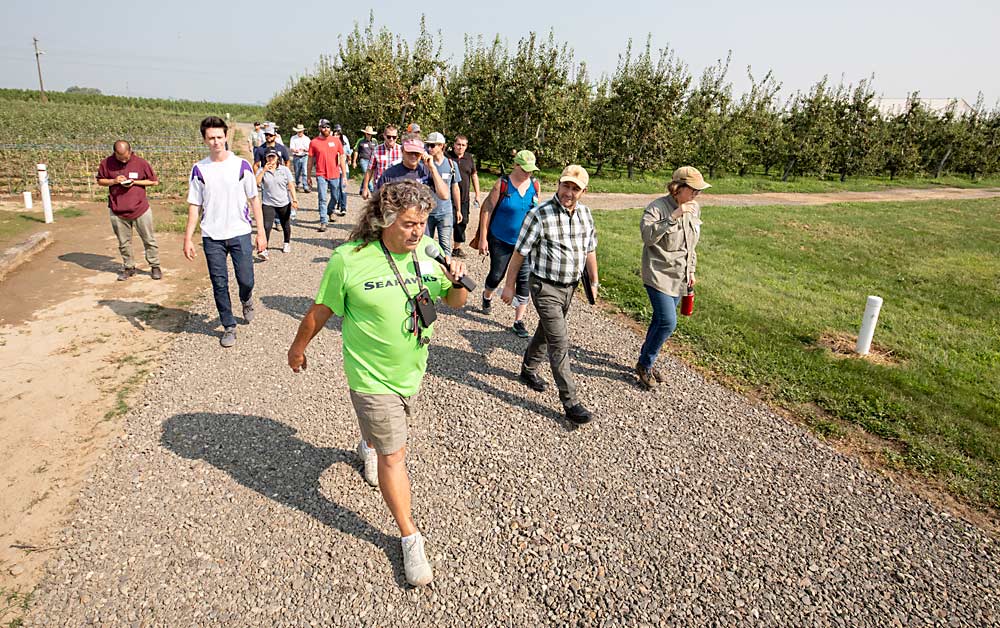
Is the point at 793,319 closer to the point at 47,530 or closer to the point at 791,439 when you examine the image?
the point at 791,439

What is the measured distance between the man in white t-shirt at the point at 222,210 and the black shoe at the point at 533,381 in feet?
9.96

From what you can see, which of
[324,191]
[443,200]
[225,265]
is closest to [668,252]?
[443,200]

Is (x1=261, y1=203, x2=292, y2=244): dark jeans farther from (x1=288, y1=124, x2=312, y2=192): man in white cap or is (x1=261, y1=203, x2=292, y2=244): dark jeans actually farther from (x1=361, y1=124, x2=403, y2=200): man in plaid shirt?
(x1=288, y1=124, x2=312, y2=192): man in white cap

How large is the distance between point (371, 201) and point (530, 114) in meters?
18.8

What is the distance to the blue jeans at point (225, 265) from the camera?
5.63 metres

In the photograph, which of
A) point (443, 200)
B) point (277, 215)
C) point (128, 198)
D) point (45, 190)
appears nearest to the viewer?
point (443, 200)

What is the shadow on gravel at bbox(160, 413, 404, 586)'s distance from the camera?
11.2ft

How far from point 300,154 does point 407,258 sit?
14368 millimetres

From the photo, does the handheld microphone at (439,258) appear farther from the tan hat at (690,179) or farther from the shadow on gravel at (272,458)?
the tan hat at (690,179)

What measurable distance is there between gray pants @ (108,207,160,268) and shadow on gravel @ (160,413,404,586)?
4.76 m

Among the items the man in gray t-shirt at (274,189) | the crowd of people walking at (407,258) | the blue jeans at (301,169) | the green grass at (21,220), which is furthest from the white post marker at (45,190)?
the blue jeans at (301,169)

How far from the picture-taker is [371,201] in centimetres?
287

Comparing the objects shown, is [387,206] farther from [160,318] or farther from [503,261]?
[160,318]

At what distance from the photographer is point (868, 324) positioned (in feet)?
20.7
